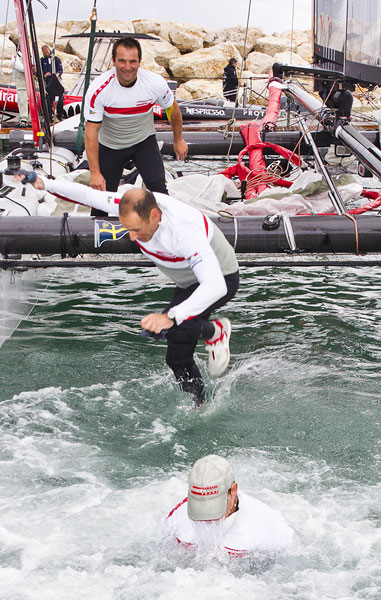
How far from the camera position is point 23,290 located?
24.0 ft

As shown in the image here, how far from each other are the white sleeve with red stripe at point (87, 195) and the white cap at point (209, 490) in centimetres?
203

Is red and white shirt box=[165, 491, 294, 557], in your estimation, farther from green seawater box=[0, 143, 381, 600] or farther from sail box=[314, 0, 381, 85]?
sail box=[314, 0, 381, 85]

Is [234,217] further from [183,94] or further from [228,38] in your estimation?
[228,38]

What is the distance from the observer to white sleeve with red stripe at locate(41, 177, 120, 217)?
4715 millimetres

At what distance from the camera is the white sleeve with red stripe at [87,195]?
15.5 ft

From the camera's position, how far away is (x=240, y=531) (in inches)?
132

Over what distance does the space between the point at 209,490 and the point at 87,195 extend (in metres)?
2.30

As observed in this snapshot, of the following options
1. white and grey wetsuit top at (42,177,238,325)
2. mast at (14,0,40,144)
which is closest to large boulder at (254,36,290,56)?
mast at (14,0,40,144)

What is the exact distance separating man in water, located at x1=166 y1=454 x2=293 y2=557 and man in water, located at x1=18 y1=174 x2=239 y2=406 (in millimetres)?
933

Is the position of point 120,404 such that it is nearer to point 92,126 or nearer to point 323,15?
point 92,126

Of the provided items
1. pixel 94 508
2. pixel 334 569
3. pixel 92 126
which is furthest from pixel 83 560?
pixel 92 126

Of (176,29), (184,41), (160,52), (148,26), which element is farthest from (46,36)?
(184,41)

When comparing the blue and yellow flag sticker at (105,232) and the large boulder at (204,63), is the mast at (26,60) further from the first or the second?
the large boulder at (204,63)

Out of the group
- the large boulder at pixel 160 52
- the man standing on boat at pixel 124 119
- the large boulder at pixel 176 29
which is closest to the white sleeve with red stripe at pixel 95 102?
the man standing on boat at pixel 124 119
